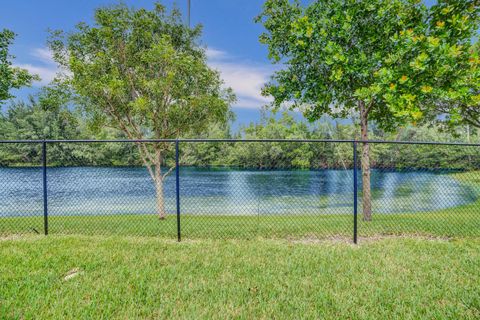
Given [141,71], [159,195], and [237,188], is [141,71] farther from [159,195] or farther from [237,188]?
[237,188]

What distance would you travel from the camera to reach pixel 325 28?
7980 millimetres

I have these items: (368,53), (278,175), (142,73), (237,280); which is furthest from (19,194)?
(368,53)

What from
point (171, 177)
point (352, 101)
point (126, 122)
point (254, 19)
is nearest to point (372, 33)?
point (352, 101)

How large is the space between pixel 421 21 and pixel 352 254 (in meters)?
6.67

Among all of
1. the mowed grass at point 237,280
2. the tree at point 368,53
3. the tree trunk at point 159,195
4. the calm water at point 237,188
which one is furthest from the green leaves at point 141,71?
the mowed grass at point 237,280

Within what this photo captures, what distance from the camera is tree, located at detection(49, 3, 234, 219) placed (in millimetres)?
10172

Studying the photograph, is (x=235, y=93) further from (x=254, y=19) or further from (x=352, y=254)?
(x=352, y=254)

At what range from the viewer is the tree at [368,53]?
22.5ft

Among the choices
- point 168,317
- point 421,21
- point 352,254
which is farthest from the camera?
point 421,21

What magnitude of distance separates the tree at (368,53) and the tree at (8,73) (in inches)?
473

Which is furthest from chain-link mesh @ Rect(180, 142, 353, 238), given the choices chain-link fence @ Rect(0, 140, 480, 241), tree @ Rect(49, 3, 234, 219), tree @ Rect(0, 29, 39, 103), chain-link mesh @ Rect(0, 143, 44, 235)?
tree @ Rect(0, 29, 39, 103)

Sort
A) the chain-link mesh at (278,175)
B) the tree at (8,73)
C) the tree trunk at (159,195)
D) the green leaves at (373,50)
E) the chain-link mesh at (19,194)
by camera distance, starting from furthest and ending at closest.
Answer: the tree at (8,73)
the tree trunk at (159,195)
the chain-link mesh at (19,194)
the green leaves at (373,50)
the chain-link mesh at (278,175)

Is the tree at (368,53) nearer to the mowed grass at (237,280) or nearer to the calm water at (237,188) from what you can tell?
the calm water at (237,188)

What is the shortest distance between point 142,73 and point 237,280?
9345 millimetres
